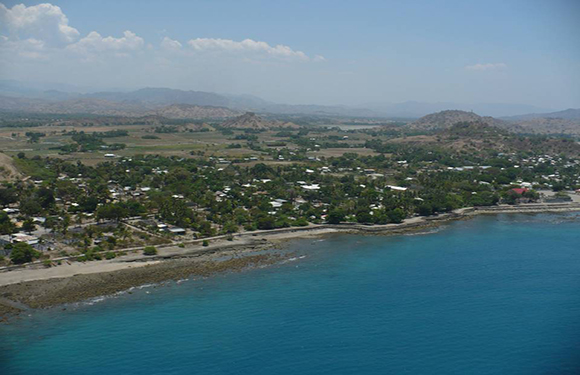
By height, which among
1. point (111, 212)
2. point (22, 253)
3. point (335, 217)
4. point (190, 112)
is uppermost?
point (190, 112)

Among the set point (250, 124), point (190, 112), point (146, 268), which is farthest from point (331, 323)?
point (190, 112)

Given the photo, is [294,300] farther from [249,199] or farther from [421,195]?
[421,195]

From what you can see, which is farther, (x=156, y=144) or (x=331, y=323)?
(x=156, y=144)

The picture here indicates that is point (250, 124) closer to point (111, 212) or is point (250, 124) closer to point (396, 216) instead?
point (396, 216)

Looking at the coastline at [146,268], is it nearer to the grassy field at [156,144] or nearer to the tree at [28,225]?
the tree at [28,225]

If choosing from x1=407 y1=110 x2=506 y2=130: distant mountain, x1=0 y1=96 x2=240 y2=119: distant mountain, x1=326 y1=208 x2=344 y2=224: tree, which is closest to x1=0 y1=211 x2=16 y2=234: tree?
x1=326 y1=208 x2=344 y2=224: tree

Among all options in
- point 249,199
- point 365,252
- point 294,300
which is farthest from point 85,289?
point 249,199
